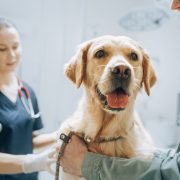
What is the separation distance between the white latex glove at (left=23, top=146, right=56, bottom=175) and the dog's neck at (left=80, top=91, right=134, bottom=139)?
19 centimetres

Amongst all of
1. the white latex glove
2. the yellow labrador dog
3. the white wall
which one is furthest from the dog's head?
the white wall

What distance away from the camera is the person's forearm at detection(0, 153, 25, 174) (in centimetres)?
151

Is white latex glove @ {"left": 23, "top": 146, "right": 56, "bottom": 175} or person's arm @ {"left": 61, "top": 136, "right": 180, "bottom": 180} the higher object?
person's arm @ {"left": 61, "top": 136, "right": 180, "bottom": 180}

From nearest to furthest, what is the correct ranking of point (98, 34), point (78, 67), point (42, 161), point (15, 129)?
point (78, 67) → point (42, 161) → point (15, 129) → point (98, 34)

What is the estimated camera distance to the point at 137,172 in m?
1.10

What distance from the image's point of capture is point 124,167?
1118 millimetres

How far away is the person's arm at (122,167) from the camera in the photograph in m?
1.08

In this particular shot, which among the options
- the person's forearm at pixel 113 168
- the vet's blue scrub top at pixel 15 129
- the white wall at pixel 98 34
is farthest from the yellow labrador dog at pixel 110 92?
the white wall at pixel 98 34

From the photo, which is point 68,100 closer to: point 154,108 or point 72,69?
point 154,108

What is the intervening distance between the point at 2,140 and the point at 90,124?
58cm

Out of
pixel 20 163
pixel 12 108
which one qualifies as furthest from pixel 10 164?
pixel 12 108

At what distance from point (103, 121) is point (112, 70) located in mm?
244

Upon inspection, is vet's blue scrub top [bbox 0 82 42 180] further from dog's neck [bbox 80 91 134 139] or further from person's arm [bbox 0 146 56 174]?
dog's neck [bbox 80 91 134 139]

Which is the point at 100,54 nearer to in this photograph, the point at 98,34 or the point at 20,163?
the point at 20,163
